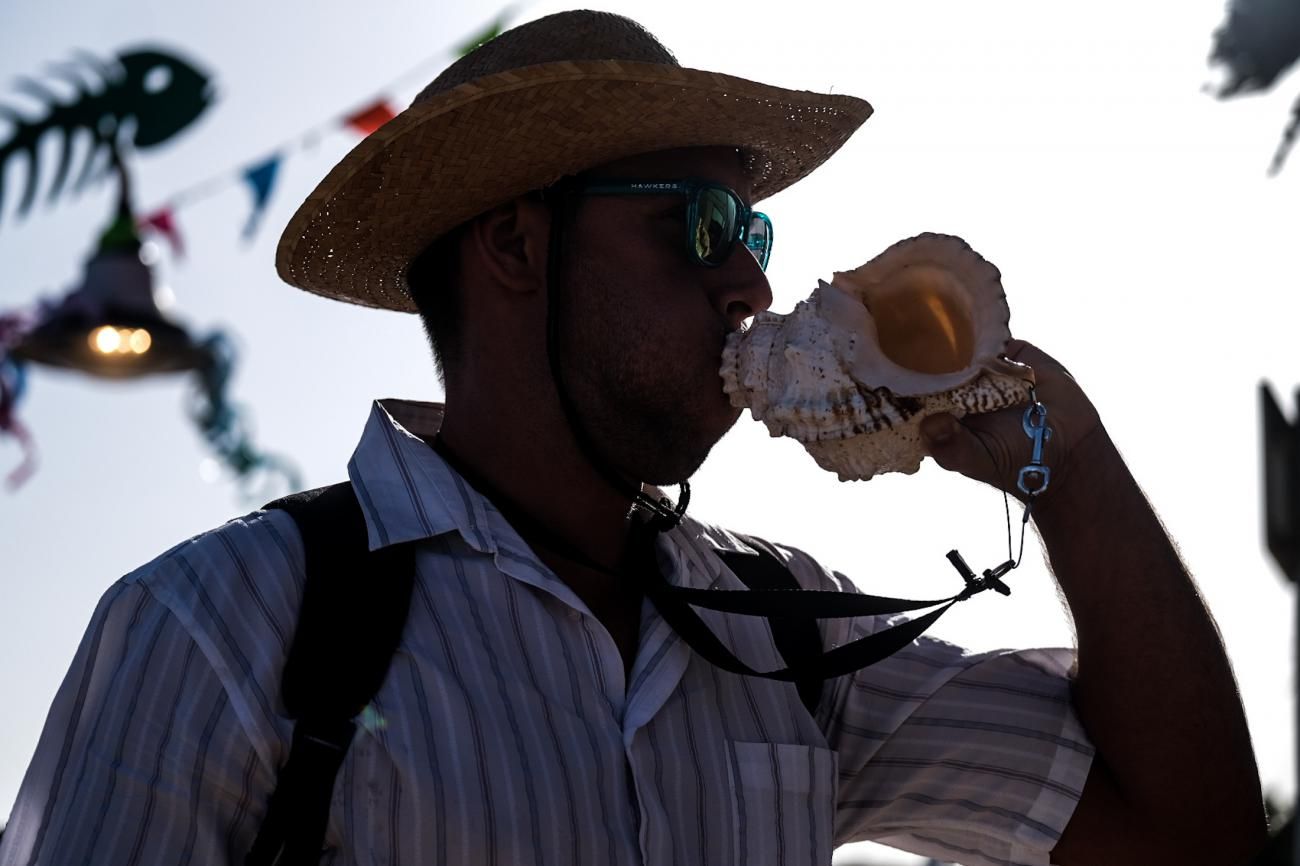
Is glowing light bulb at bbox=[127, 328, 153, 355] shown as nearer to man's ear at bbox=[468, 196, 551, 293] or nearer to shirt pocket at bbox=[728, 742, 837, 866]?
man's ear at bbox=[468, 196, 551, 293]

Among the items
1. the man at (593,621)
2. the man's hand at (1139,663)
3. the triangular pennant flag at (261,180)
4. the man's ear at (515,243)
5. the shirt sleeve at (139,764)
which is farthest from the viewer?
the triangular pennant flag at (261,180)

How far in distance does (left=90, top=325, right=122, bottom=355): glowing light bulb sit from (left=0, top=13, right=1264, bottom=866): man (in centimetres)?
312

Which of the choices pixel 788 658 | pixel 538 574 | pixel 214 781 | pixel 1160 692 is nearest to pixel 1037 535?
pixel 1160 692

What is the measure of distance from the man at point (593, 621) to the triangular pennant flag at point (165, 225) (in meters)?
3.30

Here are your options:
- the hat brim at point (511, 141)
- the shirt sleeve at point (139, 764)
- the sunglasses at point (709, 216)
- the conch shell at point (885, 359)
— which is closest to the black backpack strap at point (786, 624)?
the conch shell at point (885, 359)

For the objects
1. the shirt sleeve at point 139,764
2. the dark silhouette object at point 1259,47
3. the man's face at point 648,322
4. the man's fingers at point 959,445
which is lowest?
the shirt sleeve at point 139,764

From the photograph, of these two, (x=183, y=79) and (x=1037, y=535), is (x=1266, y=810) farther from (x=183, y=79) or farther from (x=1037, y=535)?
(x=183, y=79)

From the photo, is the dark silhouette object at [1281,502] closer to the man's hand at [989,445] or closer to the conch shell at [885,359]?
the man's hand at [989,445]

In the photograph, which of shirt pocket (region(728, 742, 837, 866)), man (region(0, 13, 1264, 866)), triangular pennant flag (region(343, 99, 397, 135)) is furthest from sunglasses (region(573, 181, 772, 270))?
triangular pennant flag (region(343, 99, 397, 135))

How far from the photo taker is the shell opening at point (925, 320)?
248 cm

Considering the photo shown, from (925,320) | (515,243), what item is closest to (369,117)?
(515,243)

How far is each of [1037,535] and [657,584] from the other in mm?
734

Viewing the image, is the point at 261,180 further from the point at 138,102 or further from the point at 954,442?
the point at 954,442

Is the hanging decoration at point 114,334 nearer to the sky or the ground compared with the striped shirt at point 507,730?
nearer to the sky
